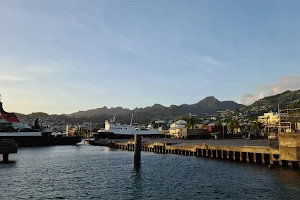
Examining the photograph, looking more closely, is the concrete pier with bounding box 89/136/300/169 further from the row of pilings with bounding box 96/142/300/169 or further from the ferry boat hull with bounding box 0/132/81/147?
the ferry boat hull with bounding box 0/132/81/147

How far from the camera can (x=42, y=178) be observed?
122 feet

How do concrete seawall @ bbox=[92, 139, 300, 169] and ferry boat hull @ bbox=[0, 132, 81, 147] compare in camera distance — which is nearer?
concrete seawall @ bbox=[92, 139, 300, 169]

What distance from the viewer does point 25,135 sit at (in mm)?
107125

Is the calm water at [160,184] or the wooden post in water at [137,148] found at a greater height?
the wooden post in water at [137,148]

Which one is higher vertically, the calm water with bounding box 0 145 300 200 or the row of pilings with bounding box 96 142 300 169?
the row of pilings with bounding box 96 142 300 169

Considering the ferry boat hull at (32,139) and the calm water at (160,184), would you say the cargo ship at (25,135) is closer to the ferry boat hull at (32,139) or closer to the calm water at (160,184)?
the ferry boat hull at (32,139)

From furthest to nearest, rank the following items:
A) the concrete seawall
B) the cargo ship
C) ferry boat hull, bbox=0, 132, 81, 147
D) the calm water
Result: the cargo ship, ferry boat hull, bbox=0, 132, 81, 147, the concrete seawall, the calm water

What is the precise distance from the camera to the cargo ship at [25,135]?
104625mm

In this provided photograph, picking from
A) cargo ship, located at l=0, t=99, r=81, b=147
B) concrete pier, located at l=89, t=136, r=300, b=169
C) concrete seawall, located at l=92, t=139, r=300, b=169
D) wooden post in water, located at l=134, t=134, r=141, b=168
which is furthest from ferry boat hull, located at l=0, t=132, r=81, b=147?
wooden post in water, located at l=134, t=134, r=141, b=168

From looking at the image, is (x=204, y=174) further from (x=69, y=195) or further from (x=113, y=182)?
(x=69, y=195)

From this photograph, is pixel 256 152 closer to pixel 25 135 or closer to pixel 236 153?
pixel 236 153

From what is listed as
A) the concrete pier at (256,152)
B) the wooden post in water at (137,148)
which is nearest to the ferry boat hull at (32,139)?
the concrete pier at (256,152)

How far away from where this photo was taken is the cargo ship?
104625 mm

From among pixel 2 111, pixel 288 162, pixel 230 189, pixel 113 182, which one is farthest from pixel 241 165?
pixel 2 111
